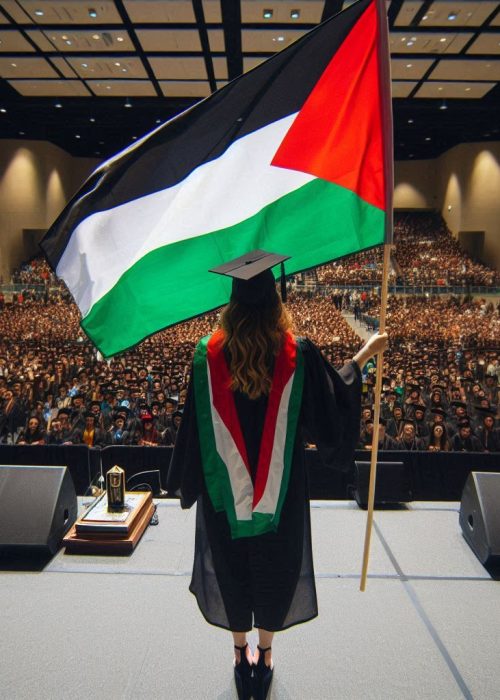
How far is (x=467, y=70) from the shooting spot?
69.9ft

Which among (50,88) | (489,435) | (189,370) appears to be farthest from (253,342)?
(50,88)

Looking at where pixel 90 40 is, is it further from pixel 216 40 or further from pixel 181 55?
pixel 216 40

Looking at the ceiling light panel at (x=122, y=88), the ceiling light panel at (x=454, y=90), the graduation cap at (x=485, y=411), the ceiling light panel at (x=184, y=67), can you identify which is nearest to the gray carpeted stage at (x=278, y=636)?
the graduation cap at (x=485, y=411)

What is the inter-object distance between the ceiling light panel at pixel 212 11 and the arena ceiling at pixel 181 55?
0.06 meters

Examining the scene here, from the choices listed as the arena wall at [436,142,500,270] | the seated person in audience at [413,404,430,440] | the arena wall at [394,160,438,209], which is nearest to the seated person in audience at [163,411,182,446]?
the seated person in audience at [413,404,430,440]

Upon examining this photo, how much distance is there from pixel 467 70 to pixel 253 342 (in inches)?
931

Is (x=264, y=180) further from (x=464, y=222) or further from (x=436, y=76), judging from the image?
(x=464, y=222)

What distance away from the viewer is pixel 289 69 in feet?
8.89

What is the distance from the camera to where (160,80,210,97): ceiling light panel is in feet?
74.5

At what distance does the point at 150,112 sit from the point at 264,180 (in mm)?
26304

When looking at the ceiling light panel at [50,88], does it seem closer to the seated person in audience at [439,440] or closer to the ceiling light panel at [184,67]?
the ceiling light panel at [184,67]

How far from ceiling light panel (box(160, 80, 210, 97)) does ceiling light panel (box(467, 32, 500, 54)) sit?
10235 millimetres

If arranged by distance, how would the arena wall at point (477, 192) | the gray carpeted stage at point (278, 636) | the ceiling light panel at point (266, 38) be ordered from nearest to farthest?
the gray carpeted stage at point (278, 636)
the ceiling light panel at point (266, 38)
the arena wall at point (477, 192)

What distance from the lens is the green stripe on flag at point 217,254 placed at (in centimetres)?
262
